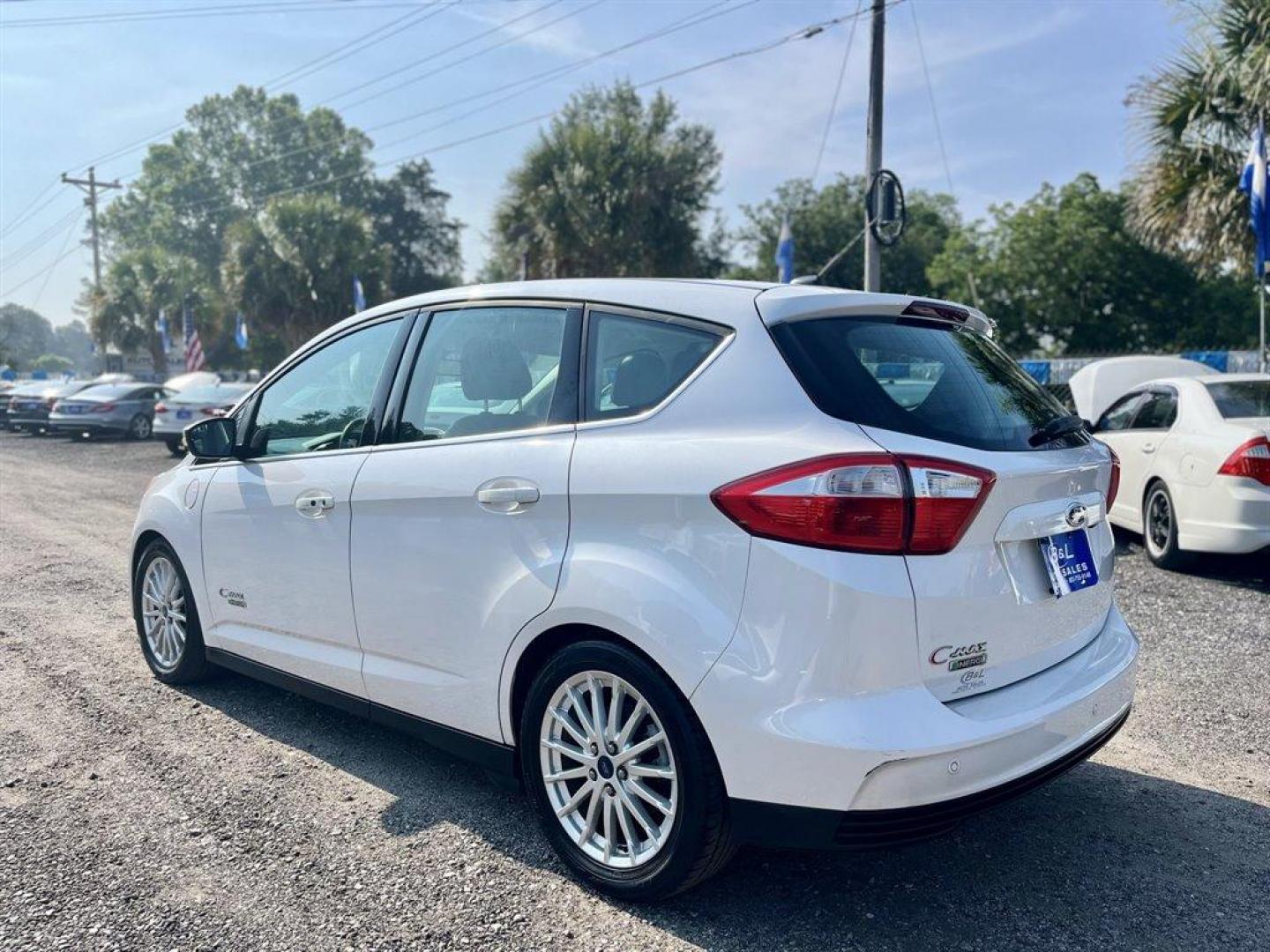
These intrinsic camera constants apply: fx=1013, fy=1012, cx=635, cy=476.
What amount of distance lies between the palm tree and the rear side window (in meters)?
12.2

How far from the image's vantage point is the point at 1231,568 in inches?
300

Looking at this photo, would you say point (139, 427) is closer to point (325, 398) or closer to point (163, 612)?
point (163, 612)

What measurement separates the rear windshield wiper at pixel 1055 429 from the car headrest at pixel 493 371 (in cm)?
153

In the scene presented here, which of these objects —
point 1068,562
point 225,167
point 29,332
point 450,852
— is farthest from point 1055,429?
point 29,332

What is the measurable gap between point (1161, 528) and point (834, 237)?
140 feet

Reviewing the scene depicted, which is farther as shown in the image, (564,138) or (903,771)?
(564,138)

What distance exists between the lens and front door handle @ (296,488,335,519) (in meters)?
3.73

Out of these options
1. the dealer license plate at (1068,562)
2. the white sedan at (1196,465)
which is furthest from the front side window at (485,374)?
the white sedan at (1196,465)

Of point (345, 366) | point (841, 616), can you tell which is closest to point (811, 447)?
point (841, 616)

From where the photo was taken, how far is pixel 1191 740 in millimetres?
4156

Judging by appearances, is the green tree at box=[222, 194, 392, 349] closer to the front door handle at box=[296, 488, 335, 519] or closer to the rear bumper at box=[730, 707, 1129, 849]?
the front door handle at box=[296, 488, 335, 519]

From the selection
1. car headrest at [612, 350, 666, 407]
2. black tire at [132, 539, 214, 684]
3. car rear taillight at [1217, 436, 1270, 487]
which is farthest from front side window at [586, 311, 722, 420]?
car rear taillight at [1217, 436, 1270, 487]

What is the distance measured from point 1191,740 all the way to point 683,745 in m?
2.68

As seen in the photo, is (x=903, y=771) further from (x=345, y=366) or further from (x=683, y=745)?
(x=345, y=366)
